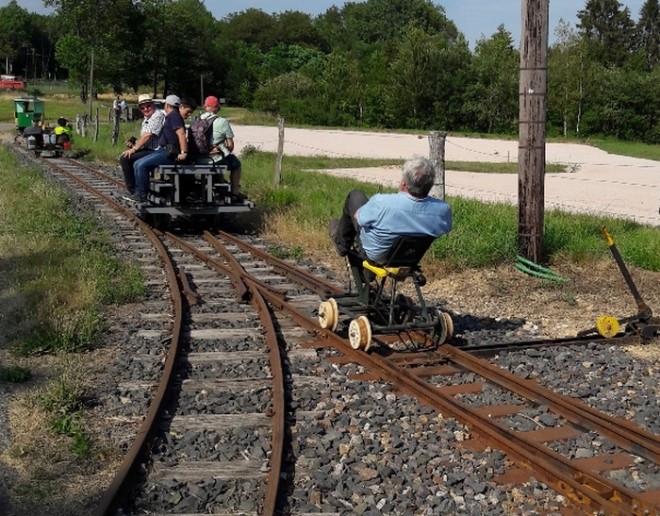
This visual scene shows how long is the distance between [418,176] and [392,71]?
6766cm

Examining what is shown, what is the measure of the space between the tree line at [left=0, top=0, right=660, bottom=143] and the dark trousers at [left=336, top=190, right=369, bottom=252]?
43.0 meters

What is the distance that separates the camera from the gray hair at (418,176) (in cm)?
703

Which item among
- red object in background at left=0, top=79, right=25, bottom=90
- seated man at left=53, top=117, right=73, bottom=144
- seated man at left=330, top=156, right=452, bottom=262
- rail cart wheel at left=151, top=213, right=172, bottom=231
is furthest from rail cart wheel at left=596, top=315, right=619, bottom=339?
red object in background at left=0, top=79, right=25, bottom=90

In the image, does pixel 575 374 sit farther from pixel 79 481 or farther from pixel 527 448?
pixel 79 481

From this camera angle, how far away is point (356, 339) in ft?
24.1

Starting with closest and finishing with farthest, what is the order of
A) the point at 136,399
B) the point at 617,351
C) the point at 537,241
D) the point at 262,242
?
the point at 136,399, the point at 617,351, the point at 537,241, the point at 262,242

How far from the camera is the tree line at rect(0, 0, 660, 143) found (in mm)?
62438

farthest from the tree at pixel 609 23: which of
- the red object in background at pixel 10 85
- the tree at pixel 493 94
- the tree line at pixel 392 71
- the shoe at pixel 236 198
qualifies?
the shoe at pixel 236 198

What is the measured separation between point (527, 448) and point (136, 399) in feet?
9.26

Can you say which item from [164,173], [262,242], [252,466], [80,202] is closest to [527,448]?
[252,466]

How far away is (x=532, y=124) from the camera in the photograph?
1061 cm

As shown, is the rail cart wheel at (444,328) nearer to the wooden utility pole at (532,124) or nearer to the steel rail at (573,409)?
the steel rail at (573,409)

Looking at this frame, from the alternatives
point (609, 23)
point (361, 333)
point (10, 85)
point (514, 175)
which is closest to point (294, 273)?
point (361, 333)

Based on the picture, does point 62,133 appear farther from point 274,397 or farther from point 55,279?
point 274,397
